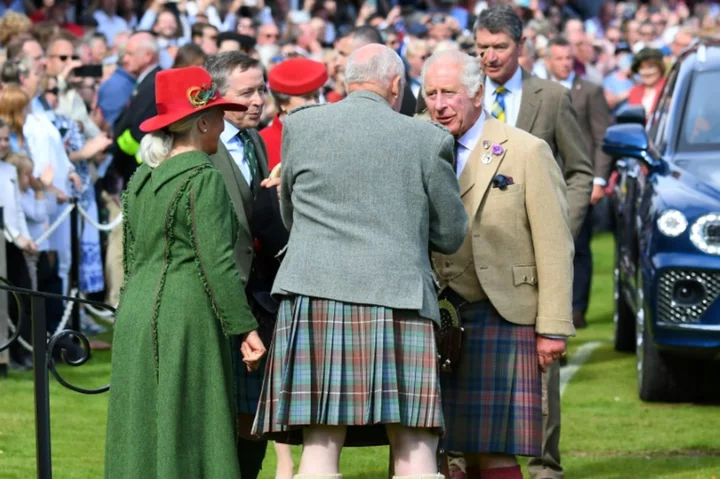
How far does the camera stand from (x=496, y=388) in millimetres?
6176

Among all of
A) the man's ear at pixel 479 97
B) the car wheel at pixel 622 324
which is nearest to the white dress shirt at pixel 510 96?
the man's ear at pixel 479 97

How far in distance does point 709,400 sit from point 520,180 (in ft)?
14.1

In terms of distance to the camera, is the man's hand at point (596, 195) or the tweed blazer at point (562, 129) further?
the man's hand at point (596, 195)

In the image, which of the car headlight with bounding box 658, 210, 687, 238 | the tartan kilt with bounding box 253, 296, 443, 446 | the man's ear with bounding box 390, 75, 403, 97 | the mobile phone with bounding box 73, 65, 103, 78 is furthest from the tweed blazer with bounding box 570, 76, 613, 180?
the tartan kilt with bounding box 253, 296, 443, 446

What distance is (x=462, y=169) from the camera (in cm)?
622

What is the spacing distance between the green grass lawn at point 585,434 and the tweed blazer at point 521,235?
6.91 ft

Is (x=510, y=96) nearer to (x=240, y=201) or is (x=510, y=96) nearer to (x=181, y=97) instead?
(x=240, y=201)

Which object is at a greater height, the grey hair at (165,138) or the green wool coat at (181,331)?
the grey hair at (165,138)

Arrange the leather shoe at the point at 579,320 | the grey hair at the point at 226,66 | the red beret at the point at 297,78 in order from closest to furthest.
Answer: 1. the grey hair at the point at 226,66
2. the red beret at the point at 297,78
3. the leather shoe at the point at 579,320

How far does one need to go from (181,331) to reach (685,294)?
4223 mm

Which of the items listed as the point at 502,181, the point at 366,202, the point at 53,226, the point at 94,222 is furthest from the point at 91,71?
the point at 366,202

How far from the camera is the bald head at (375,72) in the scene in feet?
18.7

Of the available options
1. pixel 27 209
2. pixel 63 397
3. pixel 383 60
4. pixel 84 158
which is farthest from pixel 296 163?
pixel 84 158

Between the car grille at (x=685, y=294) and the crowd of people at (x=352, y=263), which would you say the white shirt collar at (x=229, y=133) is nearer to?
the crowd of people at (x=352, y=263)
